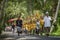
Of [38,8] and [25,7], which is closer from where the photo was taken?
[38,8]

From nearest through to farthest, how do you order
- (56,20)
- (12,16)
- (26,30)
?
(26,30) → (56,20) → (12,16)

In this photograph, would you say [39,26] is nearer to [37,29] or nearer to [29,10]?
[37,29]

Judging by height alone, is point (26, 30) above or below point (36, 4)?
below

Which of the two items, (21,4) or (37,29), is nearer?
(37,29)

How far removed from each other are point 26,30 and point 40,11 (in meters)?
4.15

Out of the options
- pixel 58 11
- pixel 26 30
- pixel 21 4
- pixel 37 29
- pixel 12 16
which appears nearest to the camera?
pixel 37 29

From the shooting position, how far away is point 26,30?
18.5 metres

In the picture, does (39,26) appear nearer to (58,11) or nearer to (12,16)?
(58,11)

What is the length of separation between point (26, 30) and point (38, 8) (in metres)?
5.00

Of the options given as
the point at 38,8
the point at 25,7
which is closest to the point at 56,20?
the point at 38,8

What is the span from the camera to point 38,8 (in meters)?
23.0

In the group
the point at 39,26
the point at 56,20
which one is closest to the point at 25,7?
the point at 56,20

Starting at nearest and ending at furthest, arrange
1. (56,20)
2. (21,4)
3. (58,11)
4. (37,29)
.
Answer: (37,29) → (56,20) → (58,11) → (21,4)

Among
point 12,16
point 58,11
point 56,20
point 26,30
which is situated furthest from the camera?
point 12,16
